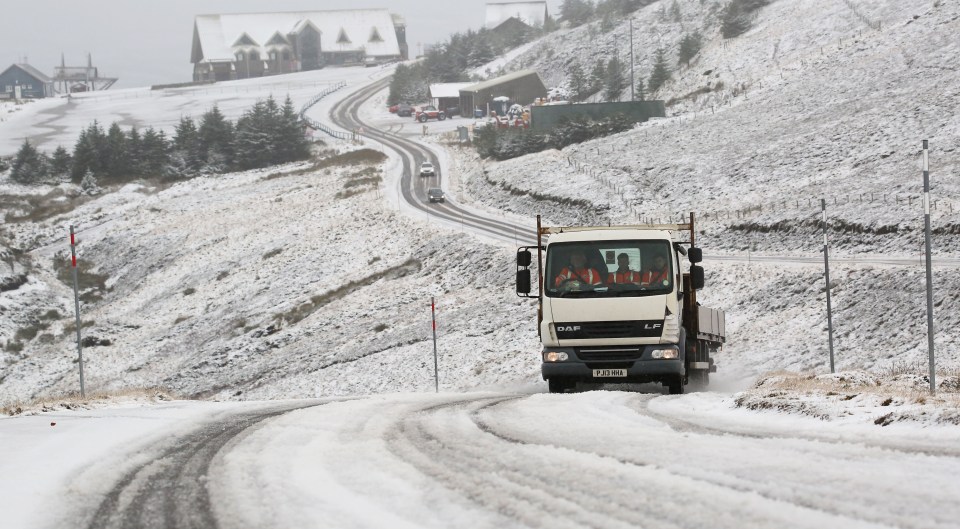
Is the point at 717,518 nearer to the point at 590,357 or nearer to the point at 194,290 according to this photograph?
the point at 590,357

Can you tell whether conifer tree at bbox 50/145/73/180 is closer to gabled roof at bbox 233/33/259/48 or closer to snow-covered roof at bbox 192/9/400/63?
snow-covered roof at bbox 192/9/400/63

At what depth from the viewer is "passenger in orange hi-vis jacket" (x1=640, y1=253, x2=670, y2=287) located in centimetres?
1656

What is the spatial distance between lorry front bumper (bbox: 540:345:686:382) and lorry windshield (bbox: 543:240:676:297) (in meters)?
0.94

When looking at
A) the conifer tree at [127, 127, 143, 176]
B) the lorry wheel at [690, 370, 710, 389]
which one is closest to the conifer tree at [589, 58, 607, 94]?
the conifer tree at [127, 127, 143, 176]

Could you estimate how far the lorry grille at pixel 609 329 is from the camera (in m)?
16.3

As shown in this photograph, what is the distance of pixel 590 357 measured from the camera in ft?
54.4

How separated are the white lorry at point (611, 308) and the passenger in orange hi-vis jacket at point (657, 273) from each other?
0.02 metres

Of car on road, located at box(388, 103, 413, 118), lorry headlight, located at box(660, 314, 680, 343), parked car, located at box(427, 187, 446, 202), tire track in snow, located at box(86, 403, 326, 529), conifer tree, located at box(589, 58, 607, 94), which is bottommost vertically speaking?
lorry headlight, located at box(660, 314, 680, 343)

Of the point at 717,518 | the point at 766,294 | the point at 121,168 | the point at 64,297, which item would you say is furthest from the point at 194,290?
the point at 717,518

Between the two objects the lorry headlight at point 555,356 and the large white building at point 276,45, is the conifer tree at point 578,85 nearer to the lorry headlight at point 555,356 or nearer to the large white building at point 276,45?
the large white building at point 276,45

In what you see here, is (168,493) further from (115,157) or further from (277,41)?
(277,41)

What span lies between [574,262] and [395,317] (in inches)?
1223

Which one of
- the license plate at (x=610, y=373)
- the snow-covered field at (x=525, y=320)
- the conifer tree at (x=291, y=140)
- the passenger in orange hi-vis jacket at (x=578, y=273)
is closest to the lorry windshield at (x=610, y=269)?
the passenger in orange hi-vis jacket at (x=578, y=273)

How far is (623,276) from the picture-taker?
16.6 m
